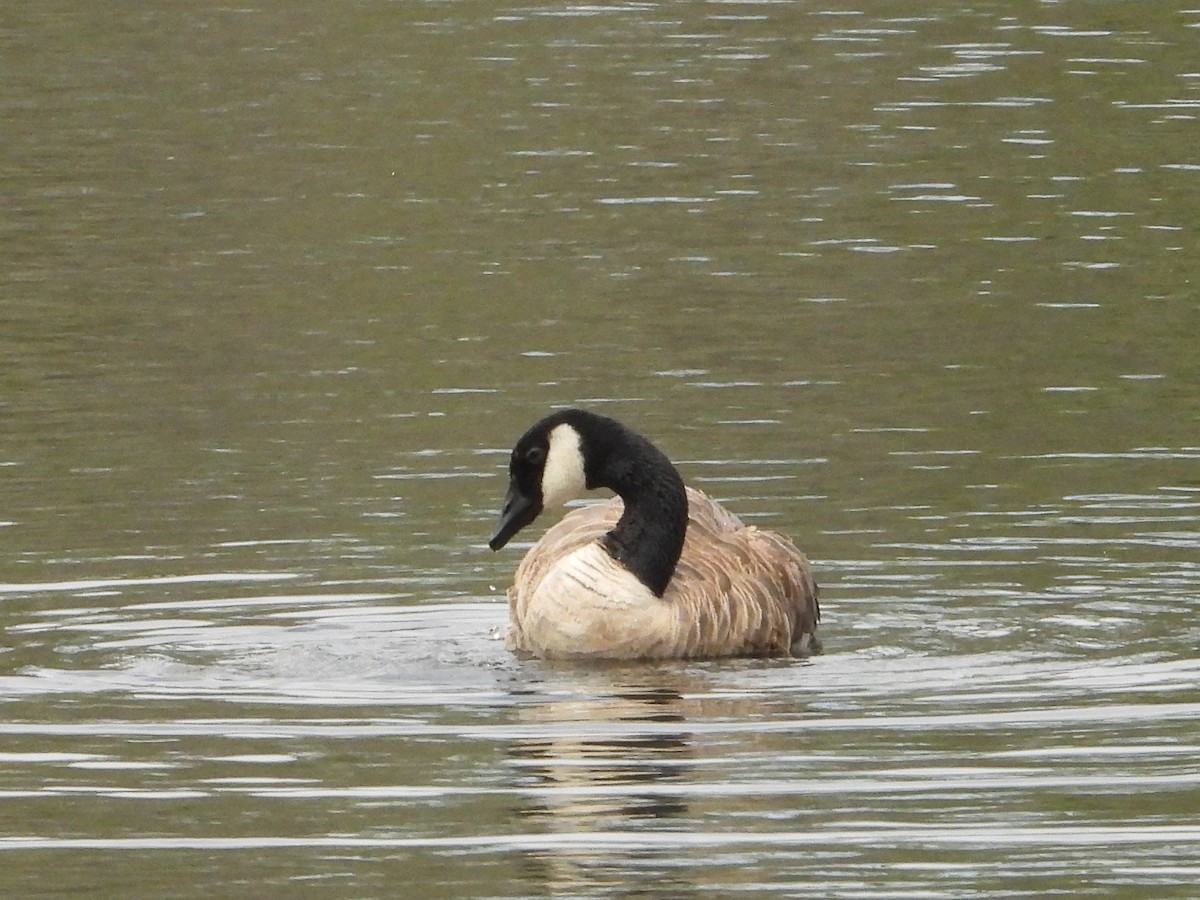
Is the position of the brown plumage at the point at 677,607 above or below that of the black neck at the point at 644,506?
below

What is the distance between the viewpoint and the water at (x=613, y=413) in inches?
419

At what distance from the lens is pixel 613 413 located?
776 inches

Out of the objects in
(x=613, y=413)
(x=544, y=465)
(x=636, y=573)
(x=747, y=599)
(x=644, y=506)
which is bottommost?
(x=613, y=413)

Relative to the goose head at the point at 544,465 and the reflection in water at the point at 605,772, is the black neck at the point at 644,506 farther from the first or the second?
the reflection in water at the point at 605,772

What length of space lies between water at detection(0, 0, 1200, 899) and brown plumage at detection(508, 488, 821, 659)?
6.9 inches

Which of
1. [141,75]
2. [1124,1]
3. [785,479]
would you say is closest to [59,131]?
[141,75]

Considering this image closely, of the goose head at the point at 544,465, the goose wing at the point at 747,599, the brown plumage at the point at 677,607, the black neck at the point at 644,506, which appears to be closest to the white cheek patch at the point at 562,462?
the goose head at the point at 544,465

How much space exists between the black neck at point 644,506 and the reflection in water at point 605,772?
2.62ft

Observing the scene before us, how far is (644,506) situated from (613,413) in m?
5.19

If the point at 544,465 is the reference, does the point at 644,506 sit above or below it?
below

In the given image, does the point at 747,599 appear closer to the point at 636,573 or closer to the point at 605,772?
the point at 636,573

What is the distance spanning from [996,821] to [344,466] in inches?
325

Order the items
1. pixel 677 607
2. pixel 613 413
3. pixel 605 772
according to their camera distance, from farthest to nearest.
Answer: pixel 613 413 → pixel 677 607 → pixel 605 772

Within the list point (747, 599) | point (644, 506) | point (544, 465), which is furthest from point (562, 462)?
point (747, 599)
